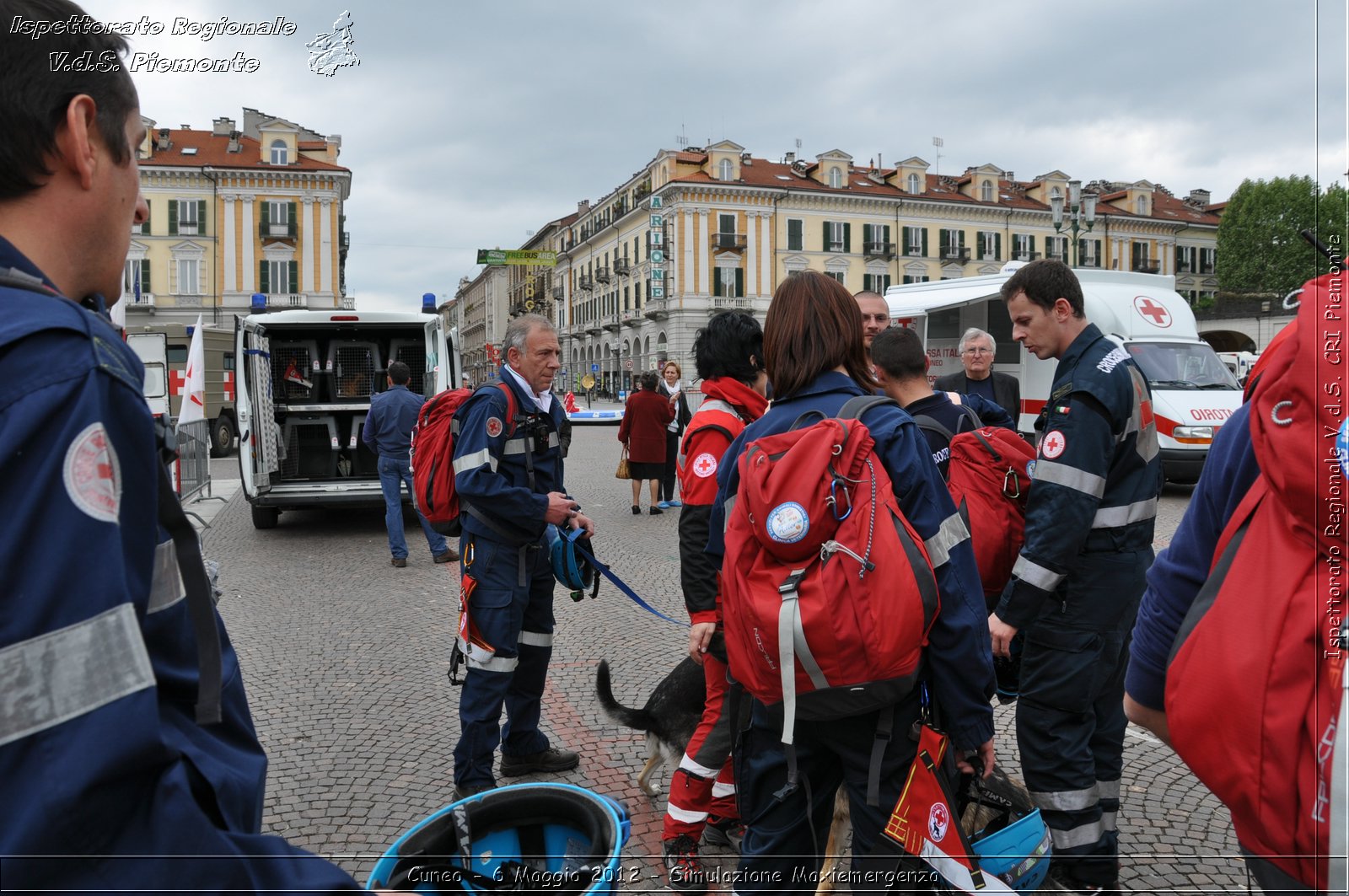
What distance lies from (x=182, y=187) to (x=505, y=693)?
55.2m

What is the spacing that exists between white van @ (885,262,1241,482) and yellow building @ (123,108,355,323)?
41.5m

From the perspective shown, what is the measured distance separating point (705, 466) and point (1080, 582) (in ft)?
4.66

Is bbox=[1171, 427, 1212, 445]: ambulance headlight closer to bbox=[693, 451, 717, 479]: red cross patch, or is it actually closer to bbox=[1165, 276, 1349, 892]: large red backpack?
bbox=[693, 451, 717, 479]: red cross patch

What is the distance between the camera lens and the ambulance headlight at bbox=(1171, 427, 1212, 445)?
12.7 metres

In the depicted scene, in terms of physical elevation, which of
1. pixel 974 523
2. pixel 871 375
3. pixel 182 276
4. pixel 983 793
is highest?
pixel 182 276

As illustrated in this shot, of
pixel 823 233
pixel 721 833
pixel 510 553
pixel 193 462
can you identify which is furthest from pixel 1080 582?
pixel 823 233

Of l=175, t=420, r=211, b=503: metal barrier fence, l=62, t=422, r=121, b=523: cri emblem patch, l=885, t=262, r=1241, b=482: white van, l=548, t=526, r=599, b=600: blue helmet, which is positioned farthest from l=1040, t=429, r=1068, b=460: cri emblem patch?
l=175, t=420, r=211, b=503: metal barrier fence

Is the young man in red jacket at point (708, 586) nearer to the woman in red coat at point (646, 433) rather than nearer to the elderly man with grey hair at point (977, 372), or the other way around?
the elderly man with grey hair at point (977, 372)

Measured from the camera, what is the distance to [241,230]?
49312mm

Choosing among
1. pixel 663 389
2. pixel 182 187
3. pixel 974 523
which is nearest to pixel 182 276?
pixel 182 187

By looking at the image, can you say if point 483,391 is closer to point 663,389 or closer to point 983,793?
point 983,793

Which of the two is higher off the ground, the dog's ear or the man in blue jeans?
the man in blue jeans

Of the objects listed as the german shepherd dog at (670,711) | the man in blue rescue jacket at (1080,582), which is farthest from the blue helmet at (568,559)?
the man in blue rescue jacket at (1080,582)

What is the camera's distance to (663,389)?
1398 cm
